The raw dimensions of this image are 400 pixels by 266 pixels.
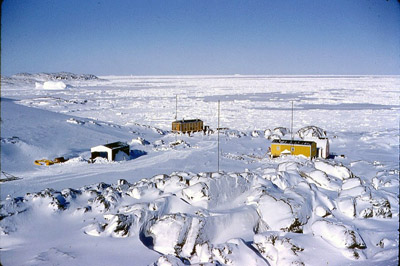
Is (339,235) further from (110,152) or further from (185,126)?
(185,126)

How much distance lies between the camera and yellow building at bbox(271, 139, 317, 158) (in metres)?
18.8

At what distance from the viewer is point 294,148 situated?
62.8 feet

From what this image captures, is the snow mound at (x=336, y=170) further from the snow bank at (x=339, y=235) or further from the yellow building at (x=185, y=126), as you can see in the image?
the yellow building at (x=185, y=126)

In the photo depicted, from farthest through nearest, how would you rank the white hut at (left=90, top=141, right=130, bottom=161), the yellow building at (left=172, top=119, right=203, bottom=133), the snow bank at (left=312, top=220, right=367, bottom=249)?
the yellow building at (left=172, top=119, right=203, bottom=133) → the white hut at (left=90, top=141, right=130, bottom=161) → the snow bank at (left=312, top=220, right=367, bottom=249)

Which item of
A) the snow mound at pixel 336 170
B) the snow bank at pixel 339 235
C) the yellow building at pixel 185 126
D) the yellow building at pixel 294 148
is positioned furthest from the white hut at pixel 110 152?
the snow bank at pixel 339 235

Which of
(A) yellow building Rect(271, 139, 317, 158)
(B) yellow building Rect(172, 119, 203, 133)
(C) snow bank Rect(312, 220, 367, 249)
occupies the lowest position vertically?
(C) snow bank Rect(312, 220, 367, 249)

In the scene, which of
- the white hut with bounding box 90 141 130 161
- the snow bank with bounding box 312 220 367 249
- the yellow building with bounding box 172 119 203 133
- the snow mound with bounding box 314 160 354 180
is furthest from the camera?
the yellow building with bounding box 172 119 203 133

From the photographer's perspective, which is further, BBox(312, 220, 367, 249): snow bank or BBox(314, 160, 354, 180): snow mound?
BBox(314, 160, 354, 180): snow mound

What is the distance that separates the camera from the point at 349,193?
371 inches

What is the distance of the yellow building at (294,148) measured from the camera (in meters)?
18.8

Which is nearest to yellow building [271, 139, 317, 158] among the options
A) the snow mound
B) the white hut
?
the snow mound

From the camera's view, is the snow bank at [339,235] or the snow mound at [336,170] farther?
the snow mound at [336,170]

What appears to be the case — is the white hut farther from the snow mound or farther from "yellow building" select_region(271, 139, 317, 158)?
the snow mound

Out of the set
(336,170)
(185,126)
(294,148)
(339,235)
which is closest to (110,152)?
(294,148)
